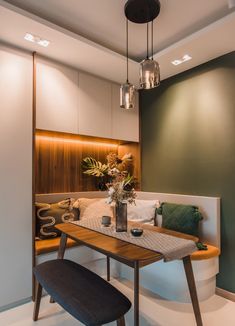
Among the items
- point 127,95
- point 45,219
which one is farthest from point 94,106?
point 45,219

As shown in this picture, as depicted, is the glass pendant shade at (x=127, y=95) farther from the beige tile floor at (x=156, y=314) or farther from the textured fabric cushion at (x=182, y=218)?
the beige tile floor at (x=156, y=314)

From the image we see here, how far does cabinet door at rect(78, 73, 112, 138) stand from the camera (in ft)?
9.52

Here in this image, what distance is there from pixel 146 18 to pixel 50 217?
7.37 feet

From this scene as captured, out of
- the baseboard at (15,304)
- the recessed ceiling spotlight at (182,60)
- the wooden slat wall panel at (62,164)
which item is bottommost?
the baseboard at (15,304)

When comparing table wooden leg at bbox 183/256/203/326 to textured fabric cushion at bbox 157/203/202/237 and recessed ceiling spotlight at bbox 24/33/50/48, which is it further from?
recessed ceiling spotlight at bbox 24/33/50/48

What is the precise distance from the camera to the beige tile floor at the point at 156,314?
1.99 meters

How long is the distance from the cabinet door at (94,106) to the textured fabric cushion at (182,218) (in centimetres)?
129

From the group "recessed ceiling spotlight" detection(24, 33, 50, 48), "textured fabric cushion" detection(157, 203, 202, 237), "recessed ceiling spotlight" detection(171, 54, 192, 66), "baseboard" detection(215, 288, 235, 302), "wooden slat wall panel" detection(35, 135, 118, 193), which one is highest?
"recessed ceiling spotlight" detection(24, 33, 50, 48)

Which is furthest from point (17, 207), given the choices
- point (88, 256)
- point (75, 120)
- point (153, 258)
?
point (153, 258)

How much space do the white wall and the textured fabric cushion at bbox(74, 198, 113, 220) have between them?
71cm

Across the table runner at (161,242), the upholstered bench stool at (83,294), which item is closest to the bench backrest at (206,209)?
the table runner at (161,242)

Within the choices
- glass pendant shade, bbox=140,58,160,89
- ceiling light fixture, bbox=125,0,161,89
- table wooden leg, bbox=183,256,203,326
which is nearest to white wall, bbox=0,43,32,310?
ceiling light fixture, bbox=125,0,161,89

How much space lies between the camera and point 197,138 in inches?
110

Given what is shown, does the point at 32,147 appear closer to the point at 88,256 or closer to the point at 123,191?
the point at 123,191
